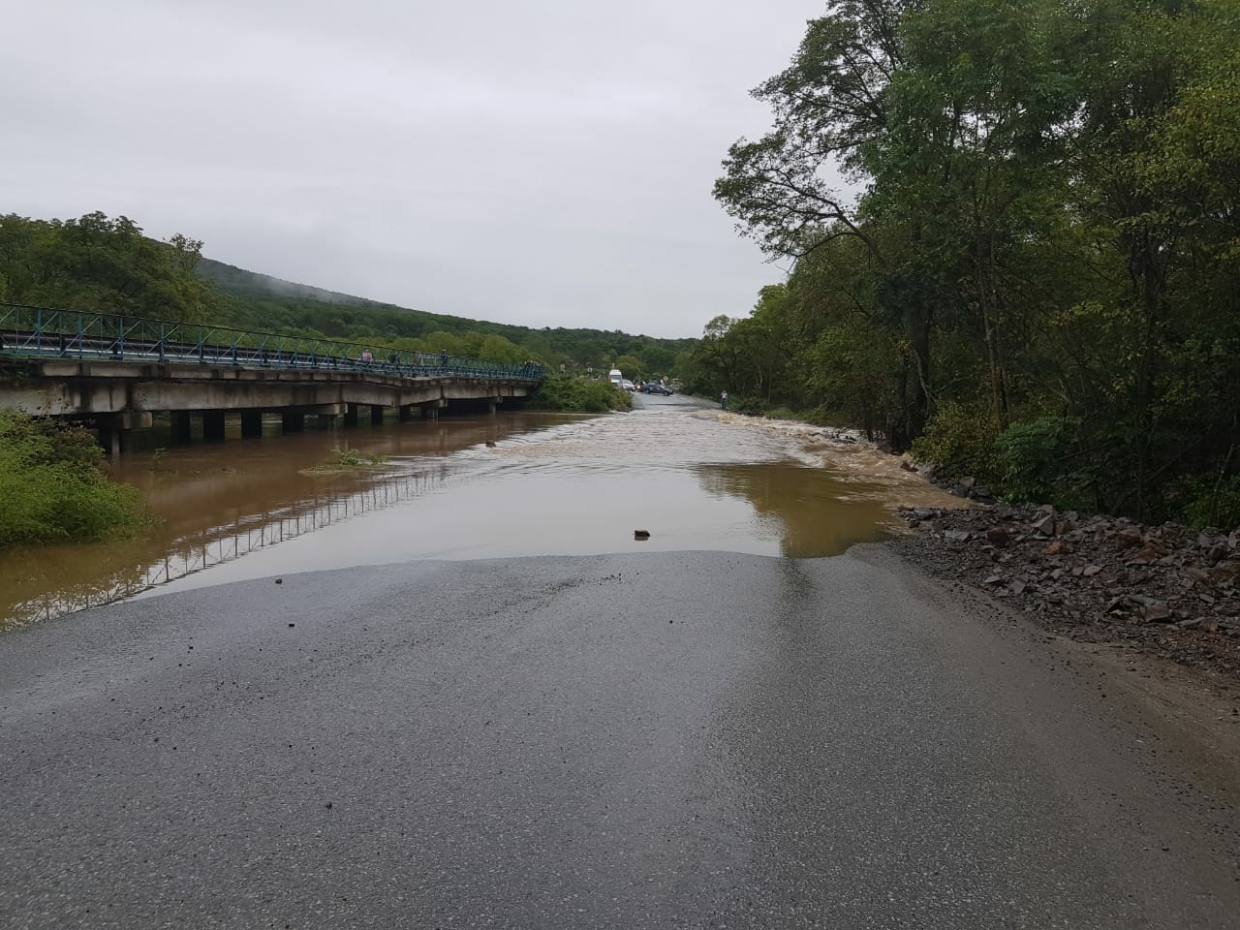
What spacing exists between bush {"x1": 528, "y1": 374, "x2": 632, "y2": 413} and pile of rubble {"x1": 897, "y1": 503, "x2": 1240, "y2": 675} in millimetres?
58812

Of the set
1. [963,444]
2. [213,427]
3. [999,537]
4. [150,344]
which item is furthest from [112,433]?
[999,537]

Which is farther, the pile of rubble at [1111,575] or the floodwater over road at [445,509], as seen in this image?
the floodwater over road at [445,509]

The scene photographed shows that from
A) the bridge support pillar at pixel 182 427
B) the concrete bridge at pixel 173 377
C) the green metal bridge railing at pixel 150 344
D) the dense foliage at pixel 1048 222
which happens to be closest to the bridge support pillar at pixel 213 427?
the concrete bridge at pixel 173 377

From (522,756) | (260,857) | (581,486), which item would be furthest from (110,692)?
(581,486)

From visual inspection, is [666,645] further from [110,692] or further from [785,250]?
[785,250]

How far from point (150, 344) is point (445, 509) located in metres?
16.1

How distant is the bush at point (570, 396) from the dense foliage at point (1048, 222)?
43851 mm

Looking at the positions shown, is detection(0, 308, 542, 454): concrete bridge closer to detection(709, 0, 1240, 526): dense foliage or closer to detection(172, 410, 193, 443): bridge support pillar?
detection(172, 410, 193, 443): bridge support pillar

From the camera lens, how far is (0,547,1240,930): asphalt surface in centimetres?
327

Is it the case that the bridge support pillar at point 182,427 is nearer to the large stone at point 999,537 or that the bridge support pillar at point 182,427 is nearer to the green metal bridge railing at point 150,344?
the green metal bridge railing at point 150,344

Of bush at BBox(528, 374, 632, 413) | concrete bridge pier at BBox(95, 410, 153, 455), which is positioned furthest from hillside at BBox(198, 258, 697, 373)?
concrete bridge pier at BBox(95, 410, 153, 455)

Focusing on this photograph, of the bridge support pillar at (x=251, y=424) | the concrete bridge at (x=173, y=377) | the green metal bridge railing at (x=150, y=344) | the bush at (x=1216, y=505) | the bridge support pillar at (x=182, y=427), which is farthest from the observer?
the bridge support pillar at (x=251, y=424)

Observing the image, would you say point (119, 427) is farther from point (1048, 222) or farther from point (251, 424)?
point (1048, 222)

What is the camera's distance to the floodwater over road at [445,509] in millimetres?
9602
